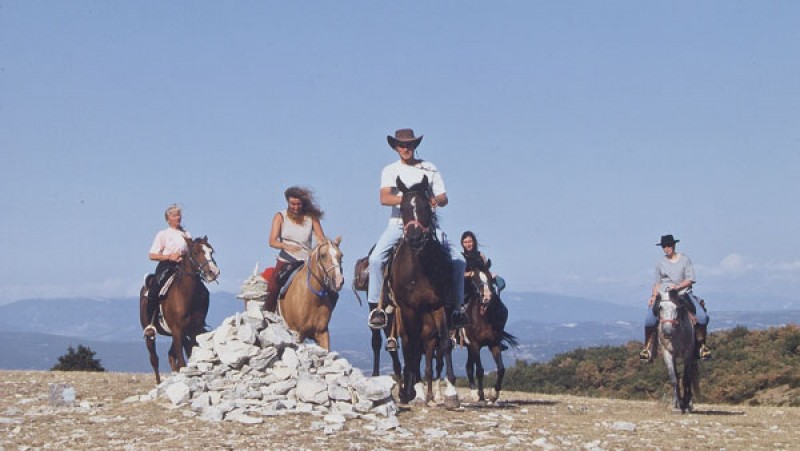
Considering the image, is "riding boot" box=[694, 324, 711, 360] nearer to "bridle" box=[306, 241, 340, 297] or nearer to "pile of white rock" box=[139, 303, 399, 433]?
"bridle" box=[306, 241, 340, 297]

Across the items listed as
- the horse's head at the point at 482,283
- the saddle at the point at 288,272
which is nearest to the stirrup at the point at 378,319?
the saddle at the point at 288,272

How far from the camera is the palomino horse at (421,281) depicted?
514 inches

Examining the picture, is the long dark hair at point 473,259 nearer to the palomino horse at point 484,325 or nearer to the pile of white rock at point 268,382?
the palomino horse at point 484,325

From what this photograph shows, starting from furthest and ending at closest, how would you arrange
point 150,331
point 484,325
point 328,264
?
point 150,331 < point 484,325 < point 328,264

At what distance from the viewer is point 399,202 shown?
45.0 ft

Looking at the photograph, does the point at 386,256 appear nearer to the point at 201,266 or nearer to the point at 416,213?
the point at 416,213

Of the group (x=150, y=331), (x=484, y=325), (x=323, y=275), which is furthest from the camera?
(x=150, y=331)

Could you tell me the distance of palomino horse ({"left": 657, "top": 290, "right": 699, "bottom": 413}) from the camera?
17.0 meters

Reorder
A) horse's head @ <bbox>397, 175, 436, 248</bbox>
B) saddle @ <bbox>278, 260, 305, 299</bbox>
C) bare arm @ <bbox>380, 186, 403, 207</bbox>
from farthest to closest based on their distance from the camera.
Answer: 1. saddle @ <bbox>278, 260, 305, 299</bbox>
2. bare arm @ <bbox>380, 186, 403, 207</bbox>
3. horse's head @ <bbox>397, 175, 436, 248</bbox>

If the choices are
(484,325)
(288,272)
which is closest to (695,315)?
(484,325)

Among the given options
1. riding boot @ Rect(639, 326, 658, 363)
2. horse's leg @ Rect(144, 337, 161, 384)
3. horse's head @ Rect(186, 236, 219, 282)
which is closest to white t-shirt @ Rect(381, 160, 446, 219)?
horse's head @ Rect(186, 236, 219, 282)

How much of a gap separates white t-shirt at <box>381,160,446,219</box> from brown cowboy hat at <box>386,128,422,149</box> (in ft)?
1.10

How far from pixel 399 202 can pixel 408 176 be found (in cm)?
49

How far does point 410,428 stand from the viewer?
39.8 ft
